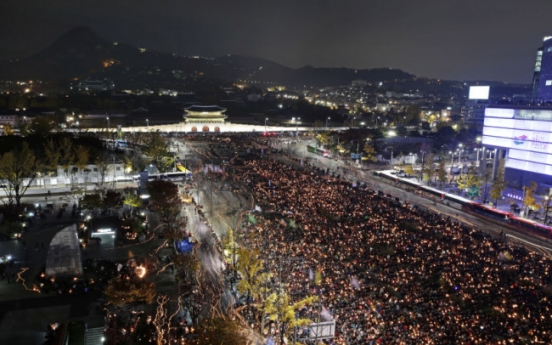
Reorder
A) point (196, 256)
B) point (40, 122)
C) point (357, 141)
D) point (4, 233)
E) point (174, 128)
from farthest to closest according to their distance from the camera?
point (174, 128), point (357, 141), point (40, 122), point (4, 233), point (196, 256)

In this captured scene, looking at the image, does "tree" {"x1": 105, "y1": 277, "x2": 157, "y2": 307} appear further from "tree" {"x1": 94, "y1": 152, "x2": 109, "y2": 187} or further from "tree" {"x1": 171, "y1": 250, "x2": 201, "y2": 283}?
"tree" {"x1": 94, "y1": 152, "x2": 109, "y2": 187}

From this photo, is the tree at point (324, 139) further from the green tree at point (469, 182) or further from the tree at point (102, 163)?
the tree at point (102, 163)

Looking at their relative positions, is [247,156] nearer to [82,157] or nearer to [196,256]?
[82,157]

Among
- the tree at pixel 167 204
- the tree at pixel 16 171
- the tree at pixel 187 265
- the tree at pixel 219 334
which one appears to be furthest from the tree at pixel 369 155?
the tree at pixel 219 334

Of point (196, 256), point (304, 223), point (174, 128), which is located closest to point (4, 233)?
point (196, 256)

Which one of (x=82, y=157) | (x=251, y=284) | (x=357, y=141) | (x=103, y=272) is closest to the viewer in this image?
(x=251, y=284)

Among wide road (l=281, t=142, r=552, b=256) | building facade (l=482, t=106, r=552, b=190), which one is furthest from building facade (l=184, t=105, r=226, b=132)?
building facade (l=482, t=106, r=552, b=190)

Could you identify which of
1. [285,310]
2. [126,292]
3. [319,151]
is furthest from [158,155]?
[285,310]
